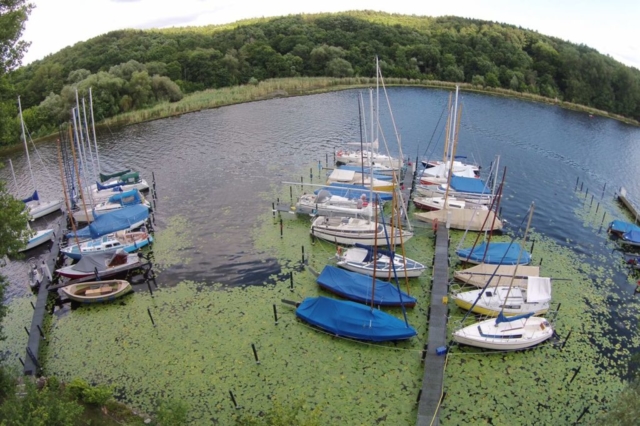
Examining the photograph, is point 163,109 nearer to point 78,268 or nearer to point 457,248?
point 78,268

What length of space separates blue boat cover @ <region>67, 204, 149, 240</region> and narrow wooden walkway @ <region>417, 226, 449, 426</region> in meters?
30.3

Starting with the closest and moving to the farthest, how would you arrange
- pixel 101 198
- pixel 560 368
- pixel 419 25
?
pixel 560 368 → pixel 101 198 → pixel 419 25

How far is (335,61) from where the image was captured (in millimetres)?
115062

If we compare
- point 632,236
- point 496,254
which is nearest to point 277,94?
point 496,254

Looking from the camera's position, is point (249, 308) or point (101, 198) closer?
point (249, 308)

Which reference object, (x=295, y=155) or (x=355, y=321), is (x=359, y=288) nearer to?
(x=355, y=321)

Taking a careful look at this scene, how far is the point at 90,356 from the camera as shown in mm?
29391

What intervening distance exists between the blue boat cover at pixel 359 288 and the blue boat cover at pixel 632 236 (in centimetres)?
2512

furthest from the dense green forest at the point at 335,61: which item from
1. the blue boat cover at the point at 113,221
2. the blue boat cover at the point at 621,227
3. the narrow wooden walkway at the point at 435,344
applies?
the narrow wooden walkway at the point at 435,344

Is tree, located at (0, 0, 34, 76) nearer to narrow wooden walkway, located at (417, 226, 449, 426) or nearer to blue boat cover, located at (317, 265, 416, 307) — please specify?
blue boat cover, located at (317, 265, 416, 307)

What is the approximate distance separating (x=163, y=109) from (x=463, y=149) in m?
61.5

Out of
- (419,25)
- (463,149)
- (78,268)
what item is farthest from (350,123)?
(419,25)

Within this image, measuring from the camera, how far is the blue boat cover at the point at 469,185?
5031 cm

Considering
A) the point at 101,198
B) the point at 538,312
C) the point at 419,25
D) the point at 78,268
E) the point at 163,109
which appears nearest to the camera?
the point at 538,312
